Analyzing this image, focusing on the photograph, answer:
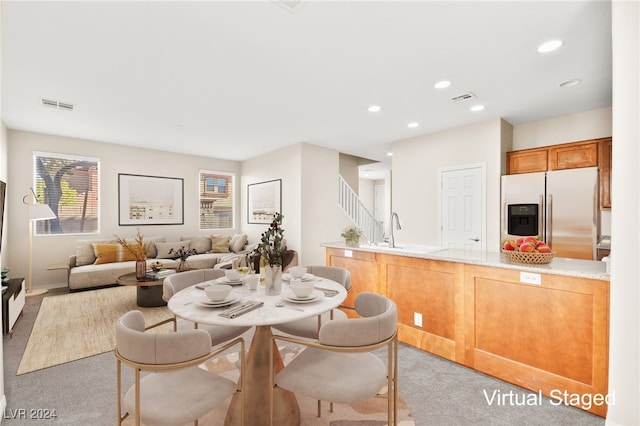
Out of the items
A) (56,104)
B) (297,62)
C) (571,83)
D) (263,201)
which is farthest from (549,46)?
(263,201)

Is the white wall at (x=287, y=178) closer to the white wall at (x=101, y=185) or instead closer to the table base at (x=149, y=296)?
the white wall at (x=101, y=185)

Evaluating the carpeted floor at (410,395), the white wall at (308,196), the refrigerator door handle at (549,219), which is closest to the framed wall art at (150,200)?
the white wall at (308,196)

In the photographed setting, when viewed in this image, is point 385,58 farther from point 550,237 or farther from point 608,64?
point 550,237

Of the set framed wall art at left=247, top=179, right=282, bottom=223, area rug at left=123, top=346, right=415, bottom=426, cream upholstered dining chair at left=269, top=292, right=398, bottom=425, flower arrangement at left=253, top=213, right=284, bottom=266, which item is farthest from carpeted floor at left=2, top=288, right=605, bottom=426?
framed wall art at left=247, top=179, right=282, bottom=223

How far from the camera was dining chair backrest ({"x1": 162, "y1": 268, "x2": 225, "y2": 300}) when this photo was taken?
2.22 m

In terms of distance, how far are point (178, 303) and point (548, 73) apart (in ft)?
12.3

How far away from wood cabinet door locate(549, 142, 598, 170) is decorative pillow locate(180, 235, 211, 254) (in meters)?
6.32

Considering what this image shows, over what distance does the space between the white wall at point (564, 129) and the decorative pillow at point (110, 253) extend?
6.88 metres

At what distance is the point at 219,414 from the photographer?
1912mm

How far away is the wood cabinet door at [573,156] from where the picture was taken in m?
3.66

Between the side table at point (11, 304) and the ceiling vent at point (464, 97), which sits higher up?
the ceiling vent at point (464, 97)

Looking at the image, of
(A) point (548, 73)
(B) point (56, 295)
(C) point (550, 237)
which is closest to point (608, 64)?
(A) point (548, 73)

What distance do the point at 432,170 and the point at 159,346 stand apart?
471cm

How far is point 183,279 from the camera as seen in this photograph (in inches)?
94.1
